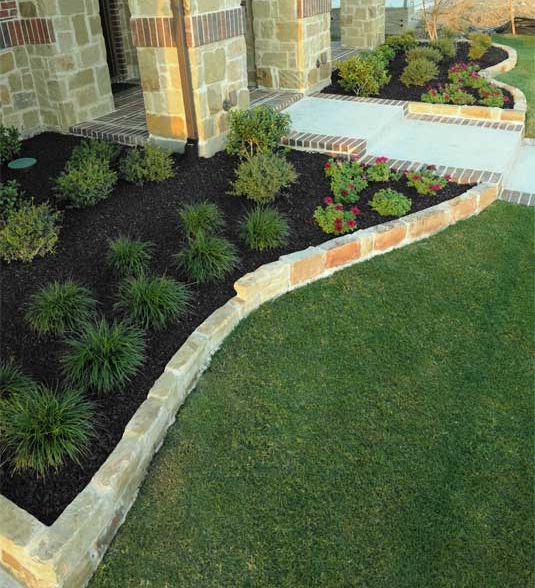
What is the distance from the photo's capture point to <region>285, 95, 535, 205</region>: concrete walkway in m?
6.77

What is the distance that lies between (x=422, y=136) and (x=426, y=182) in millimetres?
2062

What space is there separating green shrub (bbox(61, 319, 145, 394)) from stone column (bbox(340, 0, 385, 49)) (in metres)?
10.5

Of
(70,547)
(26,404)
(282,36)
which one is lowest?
(70,547)

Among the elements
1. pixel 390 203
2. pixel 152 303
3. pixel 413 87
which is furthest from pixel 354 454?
pixel 413 87

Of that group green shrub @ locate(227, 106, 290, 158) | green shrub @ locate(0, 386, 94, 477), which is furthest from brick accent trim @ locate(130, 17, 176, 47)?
green shrub @ locate(0, 386, 94, 477)

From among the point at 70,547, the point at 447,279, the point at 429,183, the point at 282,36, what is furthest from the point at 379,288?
the point at 282,36

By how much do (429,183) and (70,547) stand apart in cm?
483

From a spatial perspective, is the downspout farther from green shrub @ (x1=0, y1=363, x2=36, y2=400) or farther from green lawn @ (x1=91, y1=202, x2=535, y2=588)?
green shrub @ (x1=0, y1=363, x2=36, y2=400)

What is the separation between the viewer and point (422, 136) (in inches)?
303

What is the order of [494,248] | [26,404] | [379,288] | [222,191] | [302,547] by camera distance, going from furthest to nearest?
[222,191], [494,248], [379,288], [26,404], [302,547]

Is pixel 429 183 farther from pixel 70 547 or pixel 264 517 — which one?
pixel 70 547

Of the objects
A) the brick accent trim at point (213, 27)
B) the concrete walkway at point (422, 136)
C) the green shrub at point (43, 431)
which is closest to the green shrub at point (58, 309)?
the green shrub at point (43, 431)

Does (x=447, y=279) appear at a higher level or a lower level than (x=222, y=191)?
lower

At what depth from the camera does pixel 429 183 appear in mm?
5949
